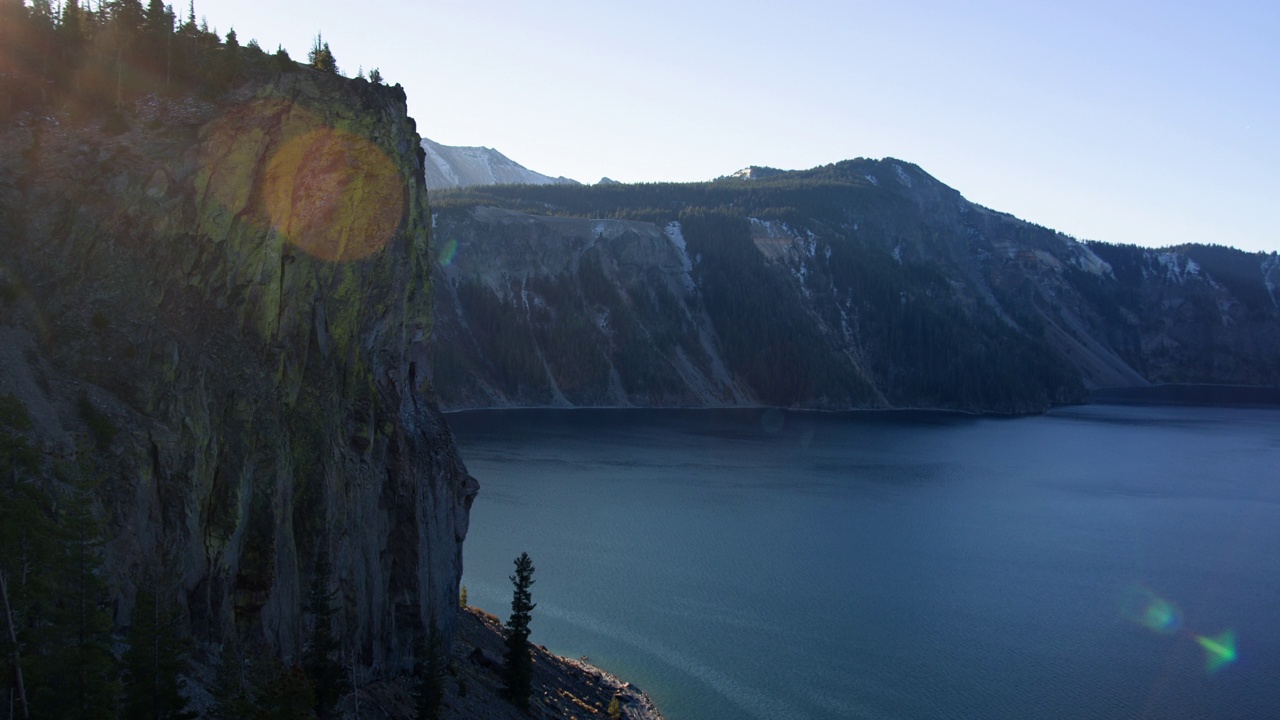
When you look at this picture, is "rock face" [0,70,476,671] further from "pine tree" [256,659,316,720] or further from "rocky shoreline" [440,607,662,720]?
"pine tree" [256,659,316,720]

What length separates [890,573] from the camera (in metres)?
59.8

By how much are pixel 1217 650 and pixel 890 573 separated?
705 inches

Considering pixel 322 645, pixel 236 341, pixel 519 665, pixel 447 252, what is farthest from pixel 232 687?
pixel 447 252

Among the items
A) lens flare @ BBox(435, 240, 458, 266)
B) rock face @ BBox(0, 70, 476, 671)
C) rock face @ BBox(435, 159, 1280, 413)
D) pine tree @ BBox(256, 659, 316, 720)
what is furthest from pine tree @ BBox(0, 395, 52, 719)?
lens flare @ BBox(435, 240, 458, 266)

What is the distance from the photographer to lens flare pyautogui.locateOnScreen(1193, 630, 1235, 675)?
44844 mm

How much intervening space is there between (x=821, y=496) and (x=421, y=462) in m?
55.3

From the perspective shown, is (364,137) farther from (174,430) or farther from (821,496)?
(821,496)

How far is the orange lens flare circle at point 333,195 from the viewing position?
90.0ft

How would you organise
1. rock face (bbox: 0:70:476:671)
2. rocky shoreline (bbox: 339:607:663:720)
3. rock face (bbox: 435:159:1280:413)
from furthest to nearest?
rock face (bbox: 435:159:1280:413) < rocky shoreline (bbox: 339:607:663:720) < rock face (bbox: 0:70:476:671)

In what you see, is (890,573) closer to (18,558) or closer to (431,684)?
(431,684)

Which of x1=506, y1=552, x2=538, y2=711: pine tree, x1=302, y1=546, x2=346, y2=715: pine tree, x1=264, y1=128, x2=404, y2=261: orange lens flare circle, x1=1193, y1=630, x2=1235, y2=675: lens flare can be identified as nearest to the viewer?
x1=302, y1=546, x2=346, y2=715: pine tree

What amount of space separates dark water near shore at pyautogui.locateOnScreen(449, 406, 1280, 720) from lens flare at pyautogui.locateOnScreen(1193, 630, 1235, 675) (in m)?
0.46

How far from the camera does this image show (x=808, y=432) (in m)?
132

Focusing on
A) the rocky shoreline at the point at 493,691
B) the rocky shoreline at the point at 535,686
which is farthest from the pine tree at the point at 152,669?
the rocky shoreline at the point at 535,686
